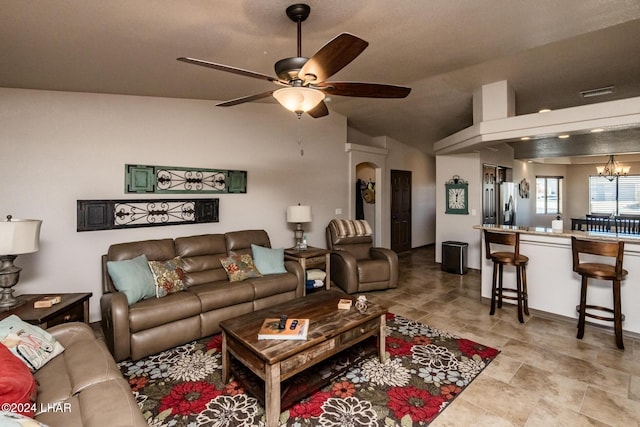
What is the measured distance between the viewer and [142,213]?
372 cm

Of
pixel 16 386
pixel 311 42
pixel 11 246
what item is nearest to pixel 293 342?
pixel 16 386

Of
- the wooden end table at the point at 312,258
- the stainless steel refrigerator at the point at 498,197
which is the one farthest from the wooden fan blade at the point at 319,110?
the stainless steel refrigerator at the point at 498,197

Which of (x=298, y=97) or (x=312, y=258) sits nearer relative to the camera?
(x=298, y=97)

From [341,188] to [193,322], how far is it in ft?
11.9

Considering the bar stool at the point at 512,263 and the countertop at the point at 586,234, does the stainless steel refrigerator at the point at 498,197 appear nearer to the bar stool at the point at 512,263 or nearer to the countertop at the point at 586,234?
the countertop at the point at 586,234

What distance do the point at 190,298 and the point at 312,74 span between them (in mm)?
2339

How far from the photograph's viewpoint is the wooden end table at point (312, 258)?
4215mm

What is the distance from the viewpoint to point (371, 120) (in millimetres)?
6004

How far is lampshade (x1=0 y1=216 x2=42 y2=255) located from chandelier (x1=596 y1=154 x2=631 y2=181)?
1140 centimetres

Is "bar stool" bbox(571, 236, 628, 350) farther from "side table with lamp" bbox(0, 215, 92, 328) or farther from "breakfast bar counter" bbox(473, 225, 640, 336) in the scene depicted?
"side table with lamp" bbox(0, 215, 92, 328)

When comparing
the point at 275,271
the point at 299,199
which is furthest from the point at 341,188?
the point at 275,271

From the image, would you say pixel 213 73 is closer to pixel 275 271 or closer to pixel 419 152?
pixel 275 271

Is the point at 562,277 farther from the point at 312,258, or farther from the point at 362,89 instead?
the point at 362,89

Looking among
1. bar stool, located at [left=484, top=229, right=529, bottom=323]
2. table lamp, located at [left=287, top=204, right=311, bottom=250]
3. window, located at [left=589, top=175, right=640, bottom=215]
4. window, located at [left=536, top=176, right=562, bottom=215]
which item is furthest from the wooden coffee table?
window, located at [left=589, top=175, right=640, bottom=215]
